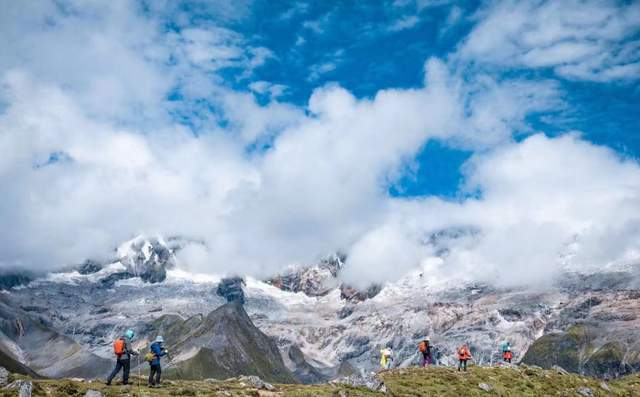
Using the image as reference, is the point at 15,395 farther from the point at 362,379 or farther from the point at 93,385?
the point at 362,379

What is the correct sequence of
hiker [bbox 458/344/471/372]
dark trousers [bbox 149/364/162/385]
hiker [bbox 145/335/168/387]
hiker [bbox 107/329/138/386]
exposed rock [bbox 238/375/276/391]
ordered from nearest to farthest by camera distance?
hiker [bbox 107/329/138/386], hiker [bbox 145/335/168/387], dark trousers [bbox 149/364/162/385], exposed rock [bbox 238/375/276/391], hiker [bbox 458/344/471/372]

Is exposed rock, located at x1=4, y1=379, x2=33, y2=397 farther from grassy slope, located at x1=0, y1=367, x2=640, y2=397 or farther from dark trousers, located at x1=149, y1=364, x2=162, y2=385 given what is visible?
dark trousers, located at x1=149, y1=364, x2=162, y2=385

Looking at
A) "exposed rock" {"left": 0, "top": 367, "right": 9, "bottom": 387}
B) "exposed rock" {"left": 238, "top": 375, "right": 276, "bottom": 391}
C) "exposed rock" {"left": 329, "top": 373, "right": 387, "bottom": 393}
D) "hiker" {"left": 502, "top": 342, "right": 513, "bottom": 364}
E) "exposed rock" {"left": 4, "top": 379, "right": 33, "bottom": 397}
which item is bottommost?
"exposed rock" {"left": 4, "top": 379, "right": 33, "bottom": 397}

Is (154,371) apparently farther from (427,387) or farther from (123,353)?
(427,387)

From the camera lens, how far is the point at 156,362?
51.9 meters

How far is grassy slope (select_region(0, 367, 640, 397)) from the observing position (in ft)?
158

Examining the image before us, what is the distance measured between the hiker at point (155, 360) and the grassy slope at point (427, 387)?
49.4 inches

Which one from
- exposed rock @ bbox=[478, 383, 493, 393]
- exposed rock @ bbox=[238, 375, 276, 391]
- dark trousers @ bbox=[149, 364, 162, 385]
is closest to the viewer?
dark trousers @ bbox=[149, 364, 162, 385]

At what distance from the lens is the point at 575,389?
222 feet

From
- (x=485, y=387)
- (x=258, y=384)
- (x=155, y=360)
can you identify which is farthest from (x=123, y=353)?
(x=485, y=387)

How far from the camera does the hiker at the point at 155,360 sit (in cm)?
5159

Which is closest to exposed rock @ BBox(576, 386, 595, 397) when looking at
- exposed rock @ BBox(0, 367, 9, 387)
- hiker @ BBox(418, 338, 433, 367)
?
hiker @ BBox(418, 338, 433, 367)

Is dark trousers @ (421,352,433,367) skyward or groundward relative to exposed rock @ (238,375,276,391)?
skyward

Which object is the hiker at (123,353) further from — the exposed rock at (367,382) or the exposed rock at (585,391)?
the exposed rock at (585,391)
